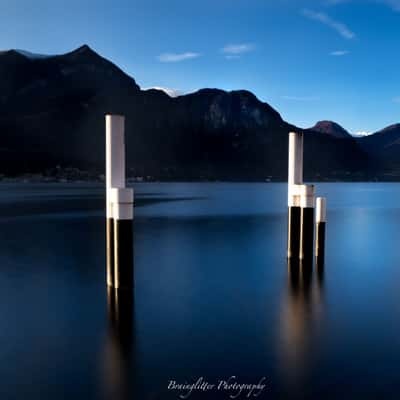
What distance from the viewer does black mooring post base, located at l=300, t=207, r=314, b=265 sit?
16.3 meters

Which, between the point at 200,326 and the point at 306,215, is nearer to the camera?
the point at 200,326

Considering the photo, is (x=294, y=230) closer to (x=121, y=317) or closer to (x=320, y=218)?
(x=320, y=218)

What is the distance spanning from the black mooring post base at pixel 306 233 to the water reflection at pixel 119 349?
7.57 meters

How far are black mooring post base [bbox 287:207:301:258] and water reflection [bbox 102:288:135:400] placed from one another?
7458 millimetres

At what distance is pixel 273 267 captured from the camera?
18.5 meters

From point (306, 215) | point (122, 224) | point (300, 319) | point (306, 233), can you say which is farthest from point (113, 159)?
point (306, 233)

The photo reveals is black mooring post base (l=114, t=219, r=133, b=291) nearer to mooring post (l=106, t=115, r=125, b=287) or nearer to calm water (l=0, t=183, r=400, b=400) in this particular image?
mooring post (l=106, t=115, r=125, b=287)

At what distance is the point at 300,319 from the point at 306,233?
19.2 ft

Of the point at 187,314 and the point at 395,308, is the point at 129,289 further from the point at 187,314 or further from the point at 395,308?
the point at 395,308

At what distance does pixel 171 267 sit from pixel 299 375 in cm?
1103

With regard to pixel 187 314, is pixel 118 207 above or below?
above

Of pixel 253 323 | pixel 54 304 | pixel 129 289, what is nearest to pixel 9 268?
pixel 54 304

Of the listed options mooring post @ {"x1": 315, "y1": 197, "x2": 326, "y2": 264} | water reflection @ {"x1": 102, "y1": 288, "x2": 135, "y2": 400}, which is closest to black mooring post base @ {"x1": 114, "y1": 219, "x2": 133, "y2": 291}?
water reflection @ {"x1": 102, "y1": 288, "x2": 135, "y2": 400}

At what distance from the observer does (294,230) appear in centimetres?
1714
